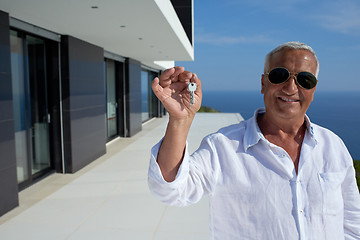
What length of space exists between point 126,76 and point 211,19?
9925 cm

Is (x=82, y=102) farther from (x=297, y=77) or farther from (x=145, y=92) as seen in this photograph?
(x=145, y=92)

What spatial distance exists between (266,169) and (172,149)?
1.08 feet

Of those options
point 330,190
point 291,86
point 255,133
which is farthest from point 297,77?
point 330,190

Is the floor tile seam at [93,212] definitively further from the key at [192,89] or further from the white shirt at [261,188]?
the key at [192,89]

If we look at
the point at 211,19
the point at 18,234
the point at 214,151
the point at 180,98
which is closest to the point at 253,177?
the point at 214,151

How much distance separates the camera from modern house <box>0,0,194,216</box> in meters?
3.90

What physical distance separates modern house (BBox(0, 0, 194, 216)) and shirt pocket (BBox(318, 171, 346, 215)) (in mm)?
3024

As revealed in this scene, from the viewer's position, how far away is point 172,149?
3.19ft

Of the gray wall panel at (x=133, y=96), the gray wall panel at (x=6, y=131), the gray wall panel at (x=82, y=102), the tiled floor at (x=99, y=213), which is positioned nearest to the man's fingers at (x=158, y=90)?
the tiled floor at (x=99, y=213)

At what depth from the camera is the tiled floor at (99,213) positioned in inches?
134

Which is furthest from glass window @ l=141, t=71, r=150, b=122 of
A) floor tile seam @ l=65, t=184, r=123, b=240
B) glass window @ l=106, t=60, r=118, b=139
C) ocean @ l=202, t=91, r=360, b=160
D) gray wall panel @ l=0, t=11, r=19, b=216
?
gray wall panel @ l=0, t=11, r=19, b=216

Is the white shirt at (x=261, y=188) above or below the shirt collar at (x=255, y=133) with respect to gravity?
below

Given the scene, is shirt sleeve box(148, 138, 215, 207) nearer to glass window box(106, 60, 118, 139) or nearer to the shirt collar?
the shirt collar

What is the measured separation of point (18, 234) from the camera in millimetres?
3402
